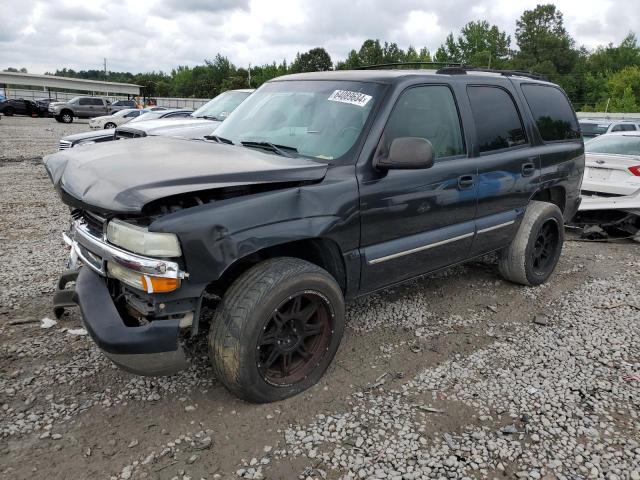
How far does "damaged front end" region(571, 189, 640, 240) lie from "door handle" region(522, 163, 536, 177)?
2.83 m

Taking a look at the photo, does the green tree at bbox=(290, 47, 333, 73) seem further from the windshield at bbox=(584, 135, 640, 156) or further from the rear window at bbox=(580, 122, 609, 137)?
the windshield at bbox=(584, 135, 640, 156)

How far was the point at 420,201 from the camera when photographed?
3.45m

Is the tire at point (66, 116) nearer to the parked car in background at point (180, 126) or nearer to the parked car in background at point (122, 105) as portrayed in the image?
the parked car in background at point (122, 105)

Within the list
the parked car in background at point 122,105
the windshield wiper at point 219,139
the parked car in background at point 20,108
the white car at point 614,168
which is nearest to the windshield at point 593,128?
the white car at point 614,168

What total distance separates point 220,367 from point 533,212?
3.36 metres

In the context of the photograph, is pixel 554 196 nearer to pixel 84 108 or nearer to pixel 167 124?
pixel 167 124

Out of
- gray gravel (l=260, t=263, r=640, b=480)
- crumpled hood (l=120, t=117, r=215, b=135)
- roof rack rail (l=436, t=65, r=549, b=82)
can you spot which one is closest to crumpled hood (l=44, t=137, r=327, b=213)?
gray gravel (l=260, t=263, r=640, b=480)

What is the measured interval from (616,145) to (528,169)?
13.0ft

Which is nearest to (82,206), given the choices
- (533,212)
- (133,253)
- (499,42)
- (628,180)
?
(133,253)

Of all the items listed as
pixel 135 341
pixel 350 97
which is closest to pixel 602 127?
pixel 350 97

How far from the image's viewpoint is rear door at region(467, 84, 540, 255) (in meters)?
3.98

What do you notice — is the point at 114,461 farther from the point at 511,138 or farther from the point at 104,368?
→ the point at 511,138

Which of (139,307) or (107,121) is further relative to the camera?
(107,121)

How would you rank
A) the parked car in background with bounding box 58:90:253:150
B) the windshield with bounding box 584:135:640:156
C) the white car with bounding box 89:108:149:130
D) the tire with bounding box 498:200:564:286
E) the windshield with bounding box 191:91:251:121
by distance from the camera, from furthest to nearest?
the white car with bounding box 89:108:149:130 < the windshield with bounding box 191:91:251:121 < the parked car in background with bounding box 58:90:253:150 < the windshield with bounding box 584:135:640:156 < the tire with bounding box 498:200:564:286
